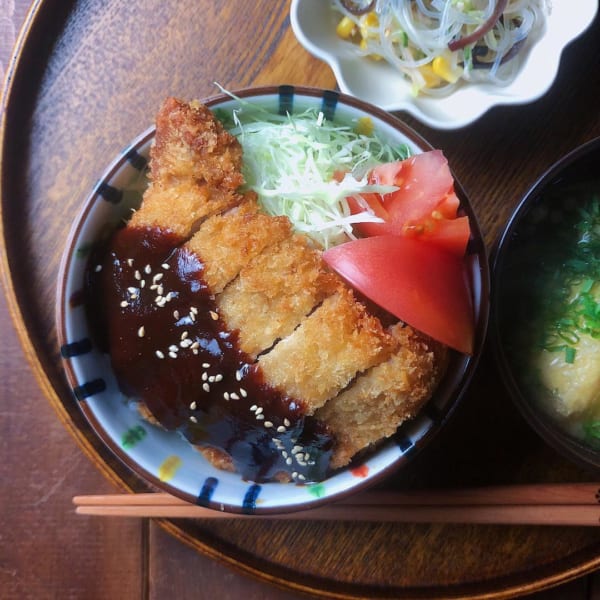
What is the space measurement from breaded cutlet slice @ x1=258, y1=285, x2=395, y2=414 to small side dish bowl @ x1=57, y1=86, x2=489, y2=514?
0.62 ft

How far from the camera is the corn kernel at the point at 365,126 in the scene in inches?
56.5

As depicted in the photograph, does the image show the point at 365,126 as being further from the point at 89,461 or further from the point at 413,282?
the point at 89,461

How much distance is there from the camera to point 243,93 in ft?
4.70

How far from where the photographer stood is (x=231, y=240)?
1357 mm

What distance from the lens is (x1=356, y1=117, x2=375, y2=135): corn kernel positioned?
56.5 inches

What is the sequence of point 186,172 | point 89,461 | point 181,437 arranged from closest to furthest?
1. point 186,172
2. point 181,437
3. point 89,461

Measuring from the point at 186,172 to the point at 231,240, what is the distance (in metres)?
0.19

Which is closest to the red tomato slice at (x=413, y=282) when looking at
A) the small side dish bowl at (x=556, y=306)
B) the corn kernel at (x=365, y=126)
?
the small side dish bowl at (x=556, y=306)

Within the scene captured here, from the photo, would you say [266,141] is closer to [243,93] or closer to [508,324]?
[243,93]

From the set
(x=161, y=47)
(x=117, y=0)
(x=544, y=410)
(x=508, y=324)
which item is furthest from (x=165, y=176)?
(x=544, y=410)

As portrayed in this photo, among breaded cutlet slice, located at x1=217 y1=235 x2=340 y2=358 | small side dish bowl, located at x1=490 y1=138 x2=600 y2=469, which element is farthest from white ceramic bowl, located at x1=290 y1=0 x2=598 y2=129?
breaded cutlet slice, located at x1=217 y1=235 x2=340 y2=358

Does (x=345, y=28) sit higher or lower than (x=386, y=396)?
higher

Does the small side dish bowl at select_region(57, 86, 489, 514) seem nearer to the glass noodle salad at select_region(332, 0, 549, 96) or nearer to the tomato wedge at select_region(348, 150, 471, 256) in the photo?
the tomato wedge at select_region(348, 150, 471, 256)

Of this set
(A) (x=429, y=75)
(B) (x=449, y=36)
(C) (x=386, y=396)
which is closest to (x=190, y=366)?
(C) (x=386, y=396)
